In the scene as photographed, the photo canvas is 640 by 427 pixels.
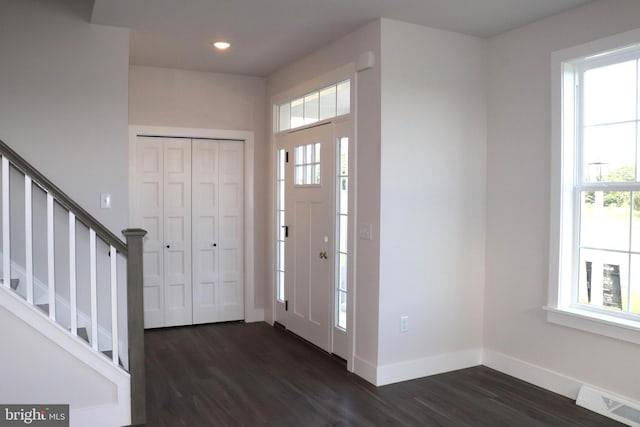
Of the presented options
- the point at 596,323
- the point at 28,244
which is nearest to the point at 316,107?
the point at 28,244

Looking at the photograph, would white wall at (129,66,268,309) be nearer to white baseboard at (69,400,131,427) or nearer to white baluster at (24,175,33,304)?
white baluster at (24,175,33,304)

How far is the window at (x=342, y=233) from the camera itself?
424 centimetres

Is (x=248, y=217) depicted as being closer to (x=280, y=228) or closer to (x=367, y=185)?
(x=280, y=228)

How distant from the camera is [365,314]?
3.95m

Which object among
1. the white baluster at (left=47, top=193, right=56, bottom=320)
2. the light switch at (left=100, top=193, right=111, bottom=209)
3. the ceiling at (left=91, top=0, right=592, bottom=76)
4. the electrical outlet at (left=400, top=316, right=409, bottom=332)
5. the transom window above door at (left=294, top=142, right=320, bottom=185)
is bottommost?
the electrical outlet at (left=400, top=316, right=409, bottom=332)

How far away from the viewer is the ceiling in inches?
136

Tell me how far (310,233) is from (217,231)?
1.29m

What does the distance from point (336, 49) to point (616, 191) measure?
2361mm

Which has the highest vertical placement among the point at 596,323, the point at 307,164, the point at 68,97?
the point at 68,97

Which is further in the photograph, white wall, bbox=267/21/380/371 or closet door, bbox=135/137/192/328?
closet door, bbox=135/137/192/328

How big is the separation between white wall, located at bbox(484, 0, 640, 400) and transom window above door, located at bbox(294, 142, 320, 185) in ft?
4.87

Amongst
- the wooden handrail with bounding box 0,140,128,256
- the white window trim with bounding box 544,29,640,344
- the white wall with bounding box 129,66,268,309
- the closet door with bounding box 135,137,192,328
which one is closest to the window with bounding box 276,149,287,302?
the white wall with bounding box 129,66,268,309

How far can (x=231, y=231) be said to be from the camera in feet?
18.6

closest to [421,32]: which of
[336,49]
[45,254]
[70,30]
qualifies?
[336,49]
